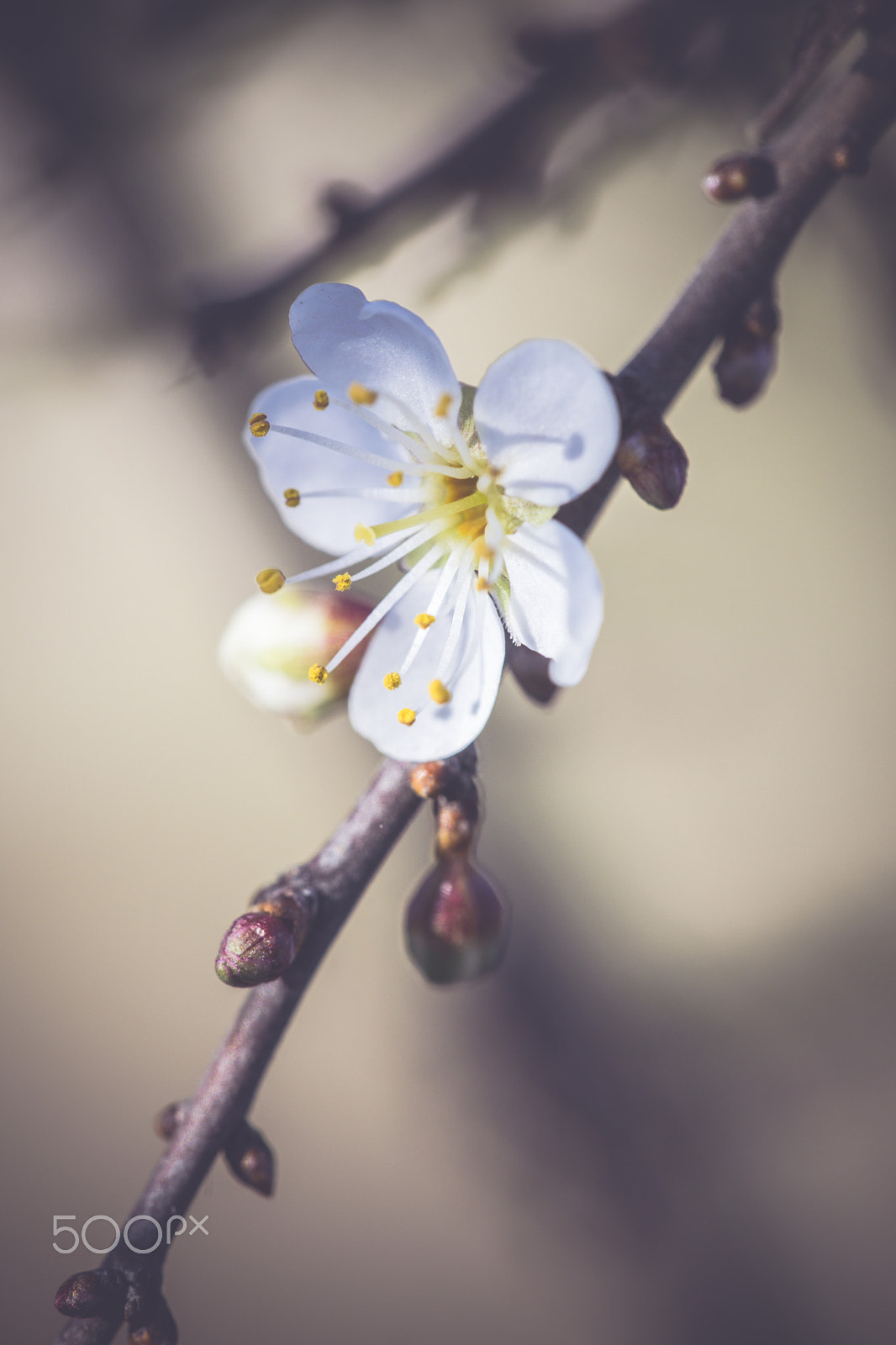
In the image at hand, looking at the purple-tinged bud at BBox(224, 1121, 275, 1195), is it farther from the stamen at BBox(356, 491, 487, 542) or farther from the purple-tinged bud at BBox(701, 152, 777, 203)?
the purple-tinged bud at BBox(701, 152, 777, 203)

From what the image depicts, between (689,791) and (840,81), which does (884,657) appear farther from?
(840,81)

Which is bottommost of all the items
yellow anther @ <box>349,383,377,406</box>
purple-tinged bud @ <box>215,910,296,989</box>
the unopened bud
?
purple-tinged bud @ <box>215,910,296,989</box>

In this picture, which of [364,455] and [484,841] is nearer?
[364,455]

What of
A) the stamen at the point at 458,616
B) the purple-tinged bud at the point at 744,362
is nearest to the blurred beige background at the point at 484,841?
the purple-tinged bud at the point at 744,362

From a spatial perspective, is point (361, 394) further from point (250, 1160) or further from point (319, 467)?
point (250, 1160)

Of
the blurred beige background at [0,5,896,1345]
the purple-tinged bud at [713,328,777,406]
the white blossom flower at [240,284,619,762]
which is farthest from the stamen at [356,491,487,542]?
the blurred beige background at [0,5,896,1345]

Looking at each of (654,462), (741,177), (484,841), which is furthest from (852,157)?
(484,841)

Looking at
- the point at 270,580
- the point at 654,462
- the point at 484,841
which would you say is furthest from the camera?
the point at 484,841

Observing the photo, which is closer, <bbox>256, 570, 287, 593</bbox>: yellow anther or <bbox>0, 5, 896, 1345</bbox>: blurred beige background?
<bbox>256, 570, 287, 593</bbox>: yellow anther
